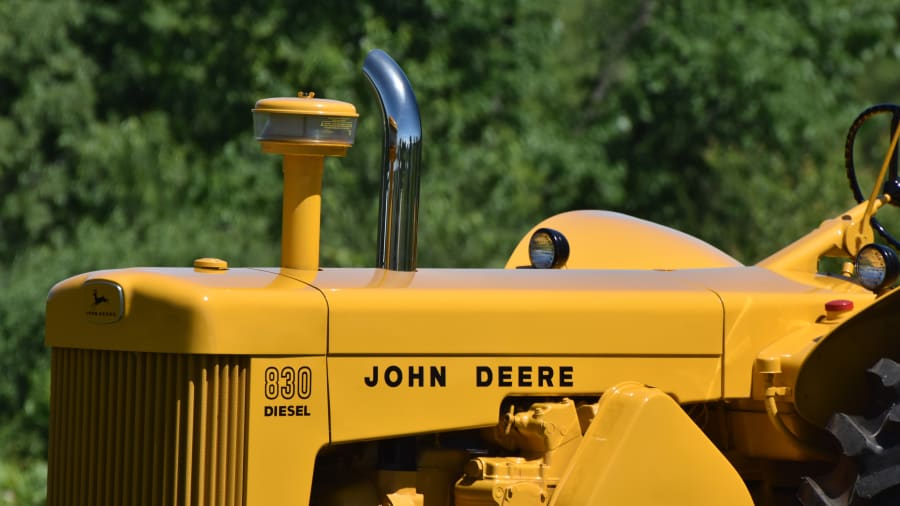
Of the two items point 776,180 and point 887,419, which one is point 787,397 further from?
point 776,180

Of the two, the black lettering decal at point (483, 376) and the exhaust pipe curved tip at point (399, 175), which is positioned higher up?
the exhaust pipe curved tip at point (399, 175)

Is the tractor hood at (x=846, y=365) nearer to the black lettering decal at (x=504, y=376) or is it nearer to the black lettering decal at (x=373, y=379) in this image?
the black lettering decal at (x=504, y=376)

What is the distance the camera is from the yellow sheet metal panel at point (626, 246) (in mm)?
6297

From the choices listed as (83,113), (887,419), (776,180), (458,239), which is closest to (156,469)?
(887,419)

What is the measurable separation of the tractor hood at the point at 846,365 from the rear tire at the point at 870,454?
10 centimetres

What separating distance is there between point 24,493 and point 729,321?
5682mm

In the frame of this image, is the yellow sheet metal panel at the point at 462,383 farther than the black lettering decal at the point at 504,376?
No

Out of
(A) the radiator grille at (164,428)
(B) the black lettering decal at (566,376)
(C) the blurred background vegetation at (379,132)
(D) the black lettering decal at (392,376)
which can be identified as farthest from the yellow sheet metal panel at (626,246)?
(C) the blurred background vegetation at (379,132)

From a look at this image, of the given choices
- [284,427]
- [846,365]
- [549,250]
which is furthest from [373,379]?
[846,365]

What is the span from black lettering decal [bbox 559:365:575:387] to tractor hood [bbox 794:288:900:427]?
697mm

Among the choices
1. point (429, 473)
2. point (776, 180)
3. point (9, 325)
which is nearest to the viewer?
point (429, 473)

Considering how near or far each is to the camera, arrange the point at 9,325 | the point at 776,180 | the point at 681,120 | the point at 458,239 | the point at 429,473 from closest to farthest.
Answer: the point at 429,473, the point at 9,325, the point at 458,239, the point at 776,180, the point at 681,120

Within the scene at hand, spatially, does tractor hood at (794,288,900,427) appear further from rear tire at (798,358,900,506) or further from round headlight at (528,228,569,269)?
round headlight at (528,228,569,269)

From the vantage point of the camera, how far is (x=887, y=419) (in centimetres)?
495
